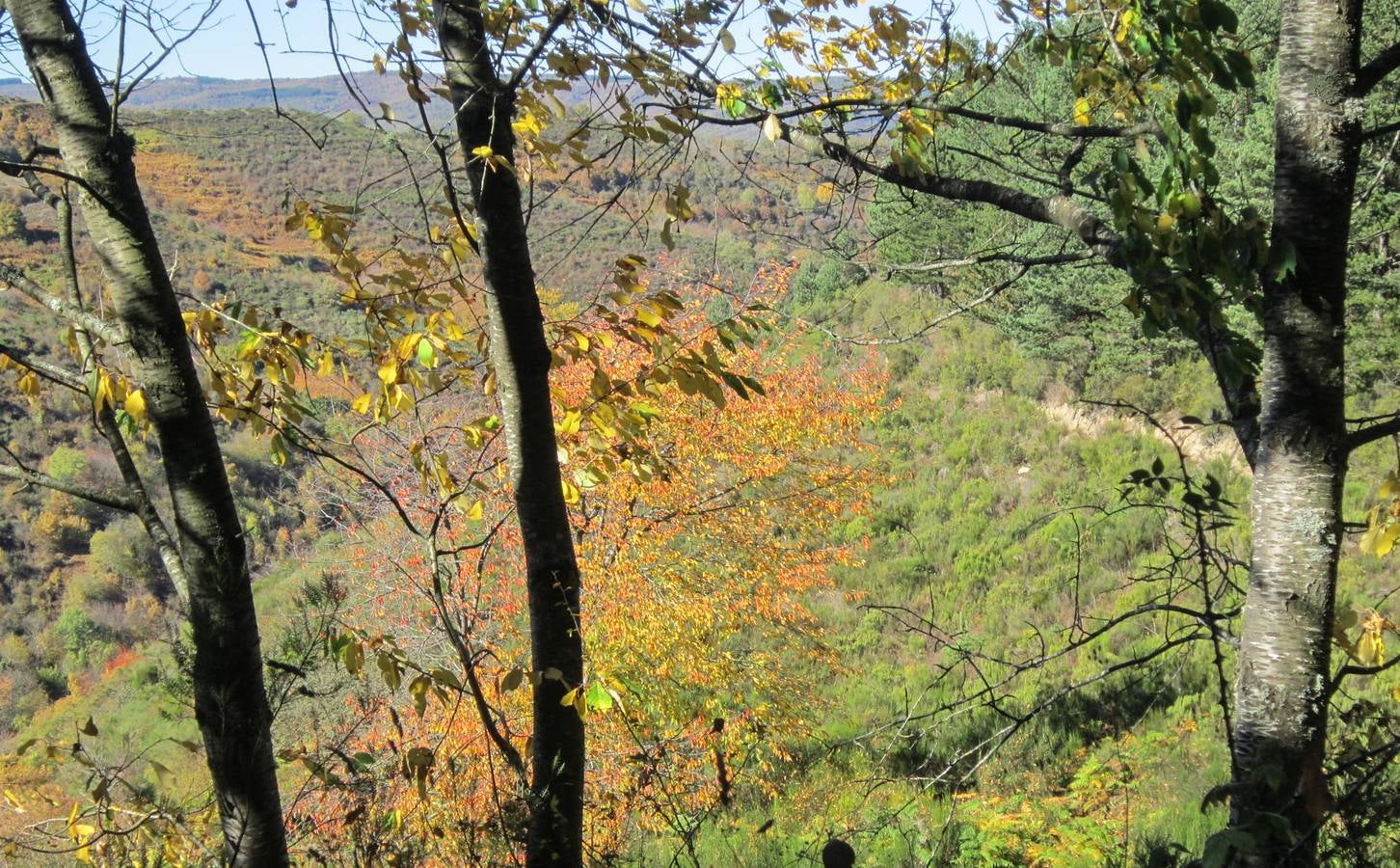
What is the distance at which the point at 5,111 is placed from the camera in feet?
13.1

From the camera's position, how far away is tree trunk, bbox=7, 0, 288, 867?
1892mm

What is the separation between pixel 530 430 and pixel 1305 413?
1.82 meters

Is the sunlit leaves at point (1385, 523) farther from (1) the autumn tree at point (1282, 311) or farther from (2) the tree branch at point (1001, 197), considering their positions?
(2) the tree branch at point (1001, 197)

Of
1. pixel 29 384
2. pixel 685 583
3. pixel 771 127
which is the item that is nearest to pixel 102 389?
pixel 29 384

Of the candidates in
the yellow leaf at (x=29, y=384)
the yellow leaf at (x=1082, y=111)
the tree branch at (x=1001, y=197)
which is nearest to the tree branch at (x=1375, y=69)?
the tree branch at (x=1001, y=197)

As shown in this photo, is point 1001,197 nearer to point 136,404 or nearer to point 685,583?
point 136,404

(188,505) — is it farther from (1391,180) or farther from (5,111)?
(1391,180)

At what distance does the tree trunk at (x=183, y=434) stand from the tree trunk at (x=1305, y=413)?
2123mm

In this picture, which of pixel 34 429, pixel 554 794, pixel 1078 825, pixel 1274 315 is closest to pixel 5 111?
pixel 554 794

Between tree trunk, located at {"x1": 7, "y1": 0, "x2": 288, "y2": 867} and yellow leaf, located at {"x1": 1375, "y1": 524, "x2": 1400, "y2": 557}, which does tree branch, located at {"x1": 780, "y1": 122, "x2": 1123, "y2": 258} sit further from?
tree trunk, located at {"x1": 7, "y1": 0, "x2": 288, "y2": 867}

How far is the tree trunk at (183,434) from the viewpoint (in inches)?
74.5

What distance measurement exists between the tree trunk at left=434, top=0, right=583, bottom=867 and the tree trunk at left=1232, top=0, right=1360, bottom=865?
1.66 meters

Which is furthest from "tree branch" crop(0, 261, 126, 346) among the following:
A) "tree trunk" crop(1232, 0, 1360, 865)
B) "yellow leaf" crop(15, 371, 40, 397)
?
"tree trunk" crop(1232, 0, 1360, 865)

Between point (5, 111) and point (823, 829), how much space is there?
5.07 meters
